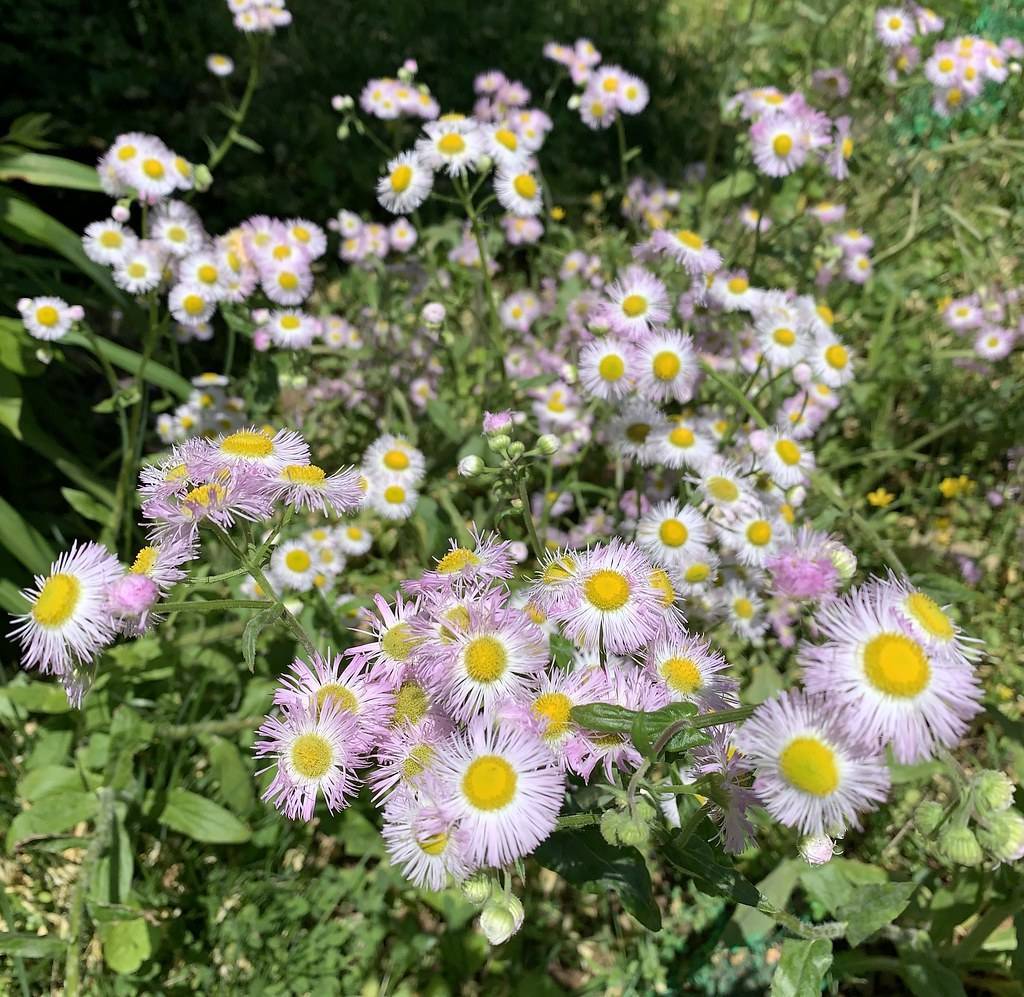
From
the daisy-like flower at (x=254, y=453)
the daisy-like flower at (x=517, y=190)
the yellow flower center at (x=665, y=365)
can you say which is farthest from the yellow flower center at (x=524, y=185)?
the daisy-like flower at (x=254, y=453)

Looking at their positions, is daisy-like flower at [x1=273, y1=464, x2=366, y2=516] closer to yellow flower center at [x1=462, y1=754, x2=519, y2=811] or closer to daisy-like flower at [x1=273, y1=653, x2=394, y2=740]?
daisy-like flower at [x1=273, y1=653, x2=394, y2=740]

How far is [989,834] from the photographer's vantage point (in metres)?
0.87

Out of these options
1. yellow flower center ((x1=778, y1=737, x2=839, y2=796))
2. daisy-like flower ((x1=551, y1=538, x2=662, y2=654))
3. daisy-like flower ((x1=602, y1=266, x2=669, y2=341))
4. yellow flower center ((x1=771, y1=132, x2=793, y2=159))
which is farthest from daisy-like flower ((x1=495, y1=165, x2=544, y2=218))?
yellow flower center ((x1=778, y1=737, x2=839, y2=796))

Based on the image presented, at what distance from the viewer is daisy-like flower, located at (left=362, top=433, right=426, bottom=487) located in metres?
2.15

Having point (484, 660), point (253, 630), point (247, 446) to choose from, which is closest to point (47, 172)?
point (247, 446)

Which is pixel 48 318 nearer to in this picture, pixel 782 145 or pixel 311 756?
pixel 311 756

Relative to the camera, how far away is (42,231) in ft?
7.00

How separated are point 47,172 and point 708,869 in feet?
8.01

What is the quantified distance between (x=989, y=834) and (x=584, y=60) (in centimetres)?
305

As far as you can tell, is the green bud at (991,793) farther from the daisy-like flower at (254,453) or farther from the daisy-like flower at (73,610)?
the daisy-like flower at (73,610)

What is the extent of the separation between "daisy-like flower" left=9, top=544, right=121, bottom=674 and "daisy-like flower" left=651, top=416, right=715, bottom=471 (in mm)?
1204

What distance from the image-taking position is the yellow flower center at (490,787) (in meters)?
0.91

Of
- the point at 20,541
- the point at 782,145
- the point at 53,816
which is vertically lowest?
the point at 53,816

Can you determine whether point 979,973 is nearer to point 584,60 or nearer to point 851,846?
point 851,846
